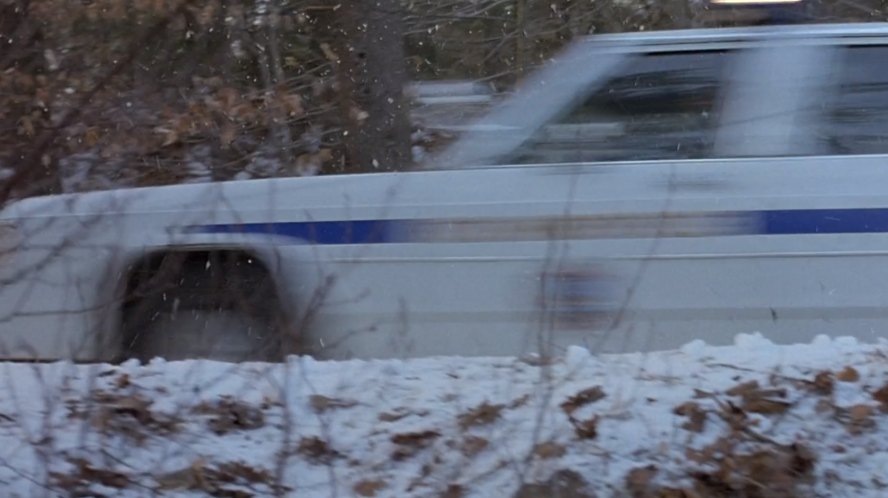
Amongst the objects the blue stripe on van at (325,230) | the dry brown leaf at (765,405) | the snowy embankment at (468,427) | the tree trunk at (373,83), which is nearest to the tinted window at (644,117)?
the blue stripe on van at (325,230)

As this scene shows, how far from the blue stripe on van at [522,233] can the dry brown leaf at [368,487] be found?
1377 mm

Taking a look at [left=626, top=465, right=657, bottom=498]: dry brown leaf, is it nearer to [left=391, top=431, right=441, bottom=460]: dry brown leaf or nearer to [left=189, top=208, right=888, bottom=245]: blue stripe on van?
[left=391, top=431, right=441, bottom=460]: dry brown leaf

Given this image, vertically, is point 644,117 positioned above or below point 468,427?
above

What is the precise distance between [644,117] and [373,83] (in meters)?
4.61

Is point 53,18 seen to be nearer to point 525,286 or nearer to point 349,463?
point 349,463

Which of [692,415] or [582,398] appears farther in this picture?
[582,398]

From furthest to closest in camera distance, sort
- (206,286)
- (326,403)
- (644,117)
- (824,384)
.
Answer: (206,286) < (644,117) < (824,384) < (326,403)

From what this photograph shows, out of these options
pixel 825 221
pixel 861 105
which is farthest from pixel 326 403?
pixel 861 105

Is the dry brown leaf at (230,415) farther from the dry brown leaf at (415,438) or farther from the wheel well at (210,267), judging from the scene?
the wheel well at (210,267)

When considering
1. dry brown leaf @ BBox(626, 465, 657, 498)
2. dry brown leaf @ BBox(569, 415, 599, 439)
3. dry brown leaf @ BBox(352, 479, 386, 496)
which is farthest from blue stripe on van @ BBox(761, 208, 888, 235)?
dry brown leaf @ BBox(352, 479, 386, 496)

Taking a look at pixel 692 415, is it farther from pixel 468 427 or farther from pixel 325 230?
pixel 325 230

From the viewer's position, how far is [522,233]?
5.21 metres

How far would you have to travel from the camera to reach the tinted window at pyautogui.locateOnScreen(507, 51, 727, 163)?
5.30 meters

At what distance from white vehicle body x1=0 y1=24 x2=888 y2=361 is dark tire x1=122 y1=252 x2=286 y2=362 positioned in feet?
0.32
